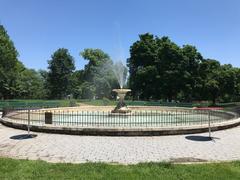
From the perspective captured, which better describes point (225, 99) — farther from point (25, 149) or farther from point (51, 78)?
point (25, 149)

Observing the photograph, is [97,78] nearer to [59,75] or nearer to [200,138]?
[59,75]

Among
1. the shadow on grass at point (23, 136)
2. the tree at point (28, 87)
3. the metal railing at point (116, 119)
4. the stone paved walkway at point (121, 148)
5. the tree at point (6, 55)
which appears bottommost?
the stone paved walkway at point (121, 148)

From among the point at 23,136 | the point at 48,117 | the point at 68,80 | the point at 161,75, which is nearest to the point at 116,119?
the point at 48,117

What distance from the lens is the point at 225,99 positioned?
224ft

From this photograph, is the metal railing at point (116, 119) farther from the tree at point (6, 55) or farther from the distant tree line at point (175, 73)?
the distant tree line at point (175, 73)

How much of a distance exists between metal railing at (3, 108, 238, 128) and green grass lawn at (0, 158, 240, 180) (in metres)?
6.50

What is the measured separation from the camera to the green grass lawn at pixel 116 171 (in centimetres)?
694

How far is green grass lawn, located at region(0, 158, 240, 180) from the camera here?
694 cm

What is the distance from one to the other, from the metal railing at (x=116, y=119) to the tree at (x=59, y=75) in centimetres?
5103

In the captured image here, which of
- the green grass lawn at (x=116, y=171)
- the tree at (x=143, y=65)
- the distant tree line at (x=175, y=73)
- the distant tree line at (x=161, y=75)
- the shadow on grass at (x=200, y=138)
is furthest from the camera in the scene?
the tree at (x=143, y=65)

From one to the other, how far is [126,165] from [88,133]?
5.85 m

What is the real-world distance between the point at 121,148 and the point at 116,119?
Answer: 9146mm

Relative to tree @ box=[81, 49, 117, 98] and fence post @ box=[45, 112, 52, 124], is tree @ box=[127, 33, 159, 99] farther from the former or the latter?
fence post @ box=[45, 112, 52, 124]

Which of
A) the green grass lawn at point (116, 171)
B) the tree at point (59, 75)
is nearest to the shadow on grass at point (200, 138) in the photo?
the green grass lawn at point (116, 171)
